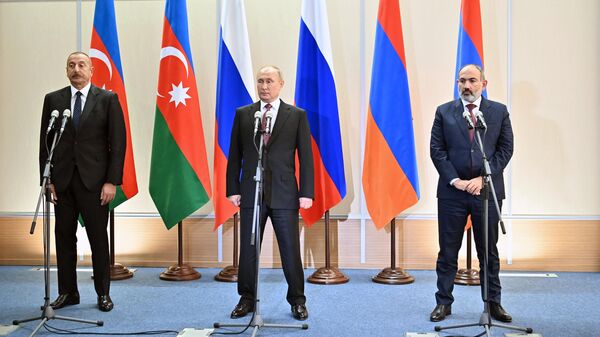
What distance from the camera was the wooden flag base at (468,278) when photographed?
5.21m

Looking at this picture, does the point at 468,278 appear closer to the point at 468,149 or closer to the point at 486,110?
the point at 468,149

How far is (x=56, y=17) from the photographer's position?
19.8ft

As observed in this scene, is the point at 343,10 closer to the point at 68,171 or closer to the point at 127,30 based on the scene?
the point at 127,30

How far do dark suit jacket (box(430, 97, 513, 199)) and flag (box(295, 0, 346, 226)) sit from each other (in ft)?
4.43

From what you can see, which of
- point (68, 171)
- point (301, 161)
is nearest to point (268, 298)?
point (301, 161)

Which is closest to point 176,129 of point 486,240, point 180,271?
point 180,271

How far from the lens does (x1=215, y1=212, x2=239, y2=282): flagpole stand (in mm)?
5367

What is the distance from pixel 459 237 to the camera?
4066 mm

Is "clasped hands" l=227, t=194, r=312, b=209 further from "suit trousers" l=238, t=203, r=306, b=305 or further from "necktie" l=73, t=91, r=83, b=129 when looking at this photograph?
"necktie" l=73, t=91, r=83, b=129

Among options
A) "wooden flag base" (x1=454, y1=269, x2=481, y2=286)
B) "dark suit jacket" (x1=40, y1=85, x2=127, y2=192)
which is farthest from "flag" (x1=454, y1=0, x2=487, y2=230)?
"dark suit jacket" (x1=40, y1=85, x2=127, y2=192)

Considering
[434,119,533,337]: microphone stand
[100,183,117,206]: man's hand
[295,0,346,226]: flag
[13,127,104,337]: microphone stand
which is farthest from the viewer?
[295,0,346,226]: flag

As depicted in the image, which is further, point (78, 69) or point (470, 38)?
point (470, 38)

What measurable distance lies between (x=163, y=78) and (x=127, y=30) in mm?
914

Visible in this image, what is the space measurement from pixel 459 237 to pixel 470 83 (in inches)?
38.3
